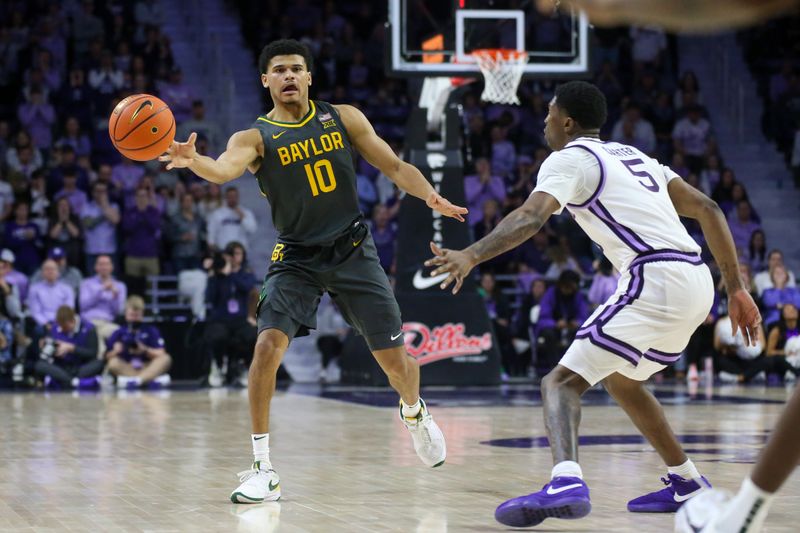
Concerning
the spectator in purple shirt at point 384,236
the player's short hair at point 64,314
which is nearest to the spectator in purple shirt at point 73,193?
the player's short hair at point 64,314

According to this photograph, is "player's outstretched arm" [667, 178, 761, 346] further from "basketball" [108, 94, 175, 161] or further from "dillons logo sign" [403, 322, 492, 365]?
"dillons logo sign" [403, 322, 492, 365]

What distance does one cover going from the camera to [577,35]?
14719 millimetres

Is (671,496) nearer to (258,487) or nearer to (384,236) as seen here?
(258,487)

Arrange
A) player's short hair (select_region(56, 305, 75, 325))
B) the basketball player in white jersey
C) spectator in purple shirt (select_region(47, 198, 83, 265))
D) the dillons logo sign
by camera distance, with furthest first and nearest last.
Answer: spectator in purple shirt (select_region(47, 198, 83, 265)) < player's short hair (select_region(56, 305, 75, 325)) < the dillons logo sign < the basketball player in white jersey

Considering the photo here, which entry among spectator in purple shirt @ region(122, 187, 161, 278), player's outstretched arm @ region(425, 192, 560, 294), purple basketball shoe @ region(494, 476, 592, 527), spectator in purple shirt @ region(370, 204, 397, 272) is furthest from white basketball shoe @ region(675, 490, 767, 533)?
spectator in purple shirt @ region(122, 187, 161, 278)

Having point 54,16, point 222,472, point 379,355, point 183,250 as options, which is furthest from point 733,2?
point 54,16

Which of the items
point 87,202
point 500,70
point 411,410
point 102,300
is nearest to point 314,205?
point 411,410

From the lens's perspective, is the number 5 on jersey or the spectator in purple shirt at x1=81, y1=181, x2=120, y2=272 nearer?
the number 5 on jersey

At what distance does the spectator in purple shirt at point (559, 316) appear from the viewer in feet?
56.1

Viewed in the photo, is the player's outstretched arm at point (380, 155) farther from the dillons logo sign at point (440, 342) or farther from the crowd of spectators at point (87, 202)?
the crowd of spectators at point (87, 202)

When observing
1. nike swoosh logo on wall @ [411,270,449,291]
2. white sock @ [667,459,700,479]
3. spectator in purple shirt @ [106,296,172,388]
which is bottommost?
spectator in purple shirt @ [106,296,172,388]

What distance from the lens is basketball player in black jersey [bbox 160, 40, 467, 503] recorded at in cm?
690

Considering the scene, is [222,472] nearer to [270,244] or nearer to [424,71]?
[424,71]

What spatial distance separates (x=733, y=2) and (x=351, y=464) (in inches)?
210
